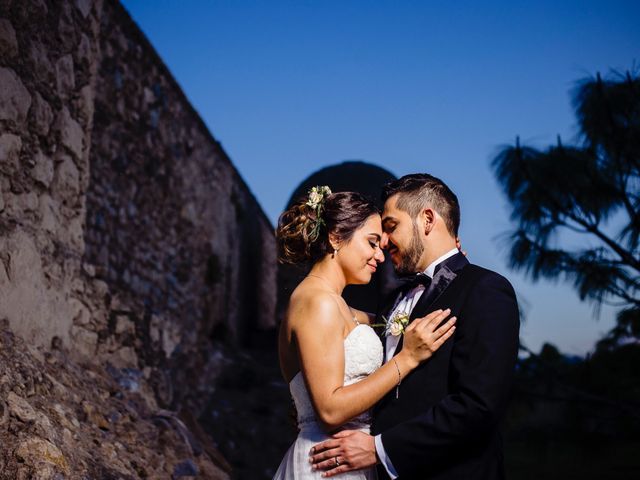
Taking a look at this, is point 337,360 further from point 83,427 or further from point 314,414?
point 83,427

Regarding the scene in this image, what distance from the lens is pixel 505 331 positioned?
2287 millimetres

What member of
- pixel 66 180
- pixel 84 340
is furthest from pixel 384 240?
pixel 84 340

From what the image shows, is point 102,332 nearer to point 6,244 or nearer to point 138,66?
point 6,244

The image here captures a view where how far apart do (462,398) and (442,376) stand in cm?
16

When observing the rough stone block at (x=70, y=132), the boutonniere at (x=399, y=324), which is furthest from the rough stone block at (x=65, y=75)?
the boutonniere at (x=399, y=324)

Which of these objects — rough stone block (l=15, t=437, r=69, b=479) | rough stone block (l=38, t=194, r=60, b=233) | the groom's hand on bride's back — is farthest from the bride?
rough stone block (l=38, t=194, r=60, b=233)

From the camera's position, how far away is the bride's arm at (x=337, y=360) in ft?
7.79

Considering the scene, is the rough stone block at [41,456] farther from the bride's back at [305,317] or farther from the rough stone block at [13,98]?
the rough stone block at [13,98]

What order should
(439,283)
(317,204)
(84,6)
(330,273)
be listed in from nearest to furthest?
(439,283) < (330,273) < (317,204) < (84,6)

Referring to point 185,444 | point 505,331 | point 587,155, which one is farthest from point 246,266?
point 505,331

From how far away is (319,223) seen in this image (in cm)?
295

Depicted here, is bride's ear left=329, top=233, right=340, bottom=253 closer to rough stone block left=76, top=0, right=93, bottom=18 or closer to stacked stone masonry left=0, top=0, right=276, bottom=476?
stacked stone masonry left=0, top=0, right=276, bottom=476

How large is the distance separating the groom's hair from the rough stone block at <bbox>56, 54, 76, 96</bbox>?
2128mm

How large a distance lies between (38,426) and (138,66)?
466cm
